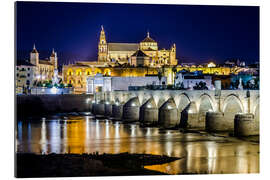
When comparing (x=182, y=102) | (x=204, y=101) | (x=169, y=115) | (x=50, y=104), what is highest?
(x=204, y=101)

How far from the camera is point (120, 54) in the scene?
238 ft

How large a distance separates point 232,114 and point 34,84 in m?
38.5

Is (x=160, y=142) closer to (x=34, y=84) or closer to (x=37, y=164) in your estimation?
(x=37, y=164)

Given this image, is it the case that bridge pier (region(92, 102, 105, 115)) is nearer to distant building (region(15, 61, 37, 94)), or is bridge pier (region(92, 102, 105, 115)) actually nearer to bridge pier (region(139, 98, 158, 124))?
bridge pier (region(139, 98, 158, 124))

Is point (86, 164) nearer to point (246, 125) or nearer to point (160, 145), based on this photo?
point (160, 145)

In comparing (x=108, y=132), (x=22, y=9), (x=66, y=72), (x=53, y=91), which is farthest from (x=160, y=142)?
(x=66, y=72)

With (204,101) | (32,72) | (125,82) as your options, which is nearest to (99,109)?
(125,82)

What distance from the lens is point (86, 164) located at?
1233 cm

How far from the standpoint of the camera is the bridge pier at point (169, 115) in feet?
78.7

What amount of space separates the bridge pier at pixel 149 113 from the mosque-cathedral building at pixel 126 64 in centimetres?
2554

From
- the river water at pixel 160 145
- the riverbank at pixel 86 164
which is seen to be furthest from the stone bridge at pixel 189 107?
the riverbank at pixel 86 164

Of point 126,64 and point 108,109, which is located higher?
point 126,64

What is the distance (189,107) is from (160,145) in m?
5.04

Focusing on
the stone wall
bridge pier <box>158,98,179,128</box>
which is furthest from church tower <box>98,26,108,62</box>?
bridge pier <box>158,98,179,128</box>
